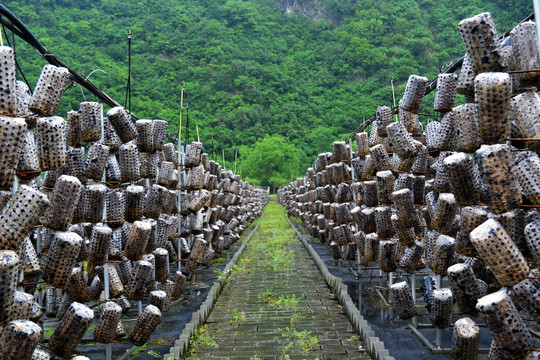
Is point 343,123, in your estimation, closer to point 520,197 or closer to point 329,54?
point 329,54

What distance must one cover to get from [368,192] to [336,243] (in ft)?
13.8

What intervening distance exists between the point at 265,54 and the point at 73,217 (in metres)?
69.9

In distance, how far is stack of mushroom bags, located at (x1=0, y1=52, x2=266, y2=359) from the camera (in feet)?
9.73

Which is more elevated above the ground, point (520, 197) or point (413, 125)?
point (413, 125)

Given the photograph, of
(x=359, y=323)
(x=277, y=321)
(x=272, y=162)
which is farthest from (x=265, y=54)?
(x=359, y=323)

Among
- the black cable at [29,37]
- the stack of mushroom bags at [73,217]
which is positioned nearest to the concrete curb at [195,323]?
the stack of mushroom bags at [73,217]

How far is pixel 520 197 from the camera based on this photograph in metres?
3.27

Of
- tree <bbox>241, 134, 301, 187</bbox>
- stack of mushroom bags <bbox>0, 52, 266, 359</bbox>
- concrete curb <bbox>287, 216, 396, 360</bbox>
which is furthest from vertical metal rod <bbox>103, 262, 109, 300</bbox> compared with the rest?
tree <bbox>241, 134, 301, 187</bbox>

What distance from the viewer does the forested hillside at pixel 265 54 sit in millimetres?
48344

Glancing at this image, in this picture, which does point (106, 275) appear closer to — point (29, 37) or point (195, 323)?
point (195, 323)

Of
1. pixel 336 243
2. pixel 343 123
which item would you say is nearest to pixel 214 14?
pixel 343 123

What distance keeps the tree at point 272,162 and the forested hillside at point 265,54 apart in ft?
0.58

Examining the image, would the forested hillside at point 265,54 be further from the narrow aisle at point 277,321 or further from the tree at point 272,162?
the narrow aisle at point 277,321

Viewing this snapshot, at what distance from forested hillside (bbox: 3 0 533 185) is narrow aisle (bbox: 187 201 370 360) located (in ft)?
94.1
